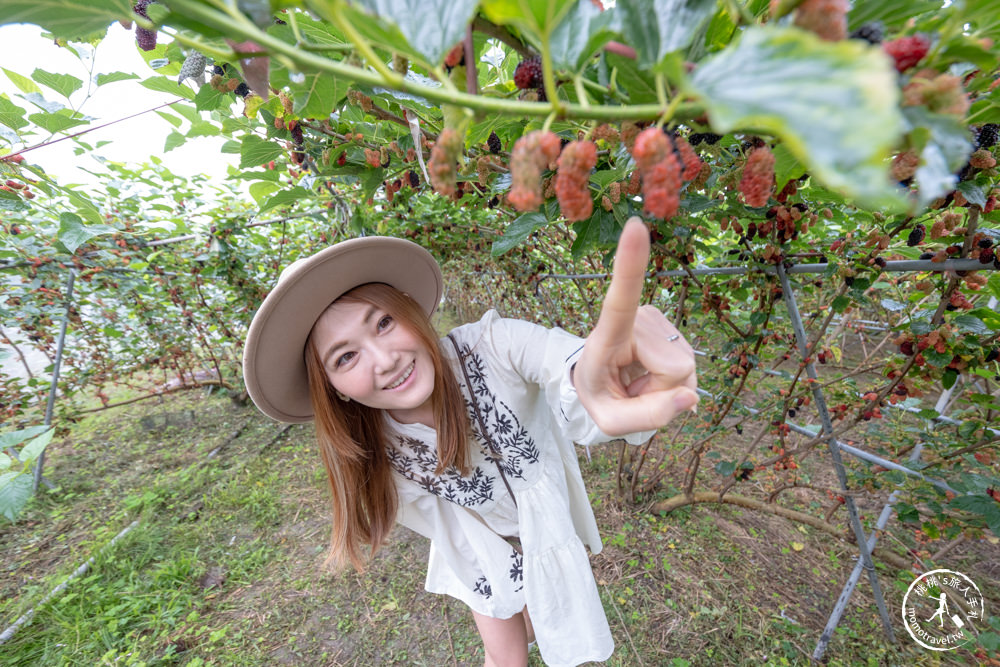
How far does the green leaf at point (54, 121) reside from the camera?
0.84 m

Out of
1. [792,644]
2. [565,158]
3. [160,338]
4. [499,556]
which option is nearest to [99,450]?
[160,338]

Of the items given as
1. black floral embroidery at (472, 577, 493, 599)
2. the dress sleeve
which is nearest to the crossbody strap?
the dress sleeve

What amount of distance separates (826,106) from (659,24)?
0.14 m

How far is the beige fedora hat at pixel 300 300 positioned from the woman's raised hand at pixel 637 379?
0.59m

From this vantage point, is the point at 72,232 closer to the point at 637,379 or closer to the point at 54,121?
the point at 54,121

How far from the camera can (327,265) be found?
33.0 inches

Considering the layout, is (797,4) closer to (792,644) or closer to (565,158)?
(565,158)

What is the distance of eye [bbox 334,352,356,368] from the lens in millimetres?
902

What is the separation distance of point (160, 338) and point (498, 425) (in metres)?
3.33

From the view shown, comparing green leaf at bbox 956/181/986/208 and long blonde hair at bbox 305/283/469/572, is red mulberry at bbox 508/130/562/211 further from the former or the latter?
long blonde hair at bbox 305/283/469/572

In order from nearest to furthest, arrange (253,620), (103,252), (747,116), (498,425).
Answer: (747,116) → (498,425) → (253,620) → (103,252)

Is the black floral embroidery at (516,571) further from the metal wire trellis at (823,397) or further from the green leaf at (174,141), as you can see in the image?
the green leaf at (174,141)

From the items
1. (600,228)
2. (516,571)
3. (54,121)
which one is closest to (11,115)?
(54,121)

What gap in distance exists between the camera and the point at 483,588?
124 centimetres
